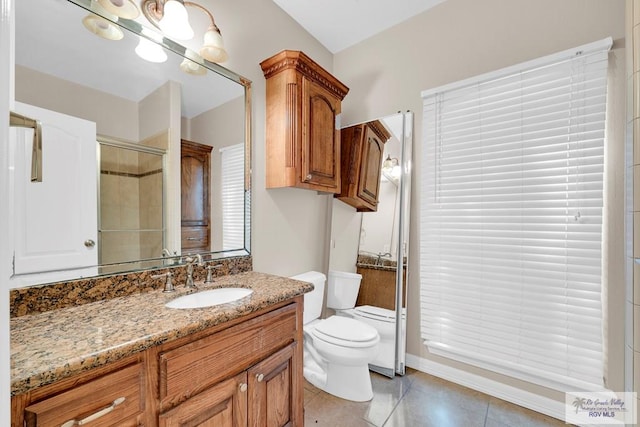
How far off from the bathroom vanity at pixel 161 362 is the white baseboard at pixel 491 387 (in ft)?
3.82

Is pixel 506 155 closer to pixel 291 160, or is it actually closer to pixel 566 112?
pixel 566 112

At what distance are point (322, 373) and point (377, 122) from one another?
200 cm

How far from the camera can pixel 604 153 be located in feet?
4.97

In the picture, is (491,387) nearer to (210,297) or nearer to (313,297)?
(313,297)

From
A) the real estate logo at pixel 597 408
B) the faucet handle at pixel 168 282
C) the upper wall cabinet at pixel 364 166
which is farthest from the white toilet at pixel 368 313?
the faucet handle at pixel 168 282

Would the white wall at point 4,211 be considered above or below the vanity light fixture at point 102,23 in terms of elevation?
below

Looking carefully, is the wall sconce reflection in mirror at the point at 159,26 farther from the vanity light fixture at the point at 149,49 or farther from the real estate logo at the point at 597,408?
the real estate logo at the point at 597,408

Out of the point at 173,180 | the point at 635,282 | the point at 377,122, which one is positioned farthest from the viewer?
the point at 377,122

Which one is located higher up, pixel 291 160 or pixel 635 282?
pixel 291 160

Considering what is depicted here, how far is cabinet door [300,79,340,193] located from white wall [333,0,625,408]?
20.6 inches

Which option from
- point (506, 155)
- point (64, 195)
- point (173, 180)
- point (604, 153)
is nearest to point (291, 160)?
point (173, 180)

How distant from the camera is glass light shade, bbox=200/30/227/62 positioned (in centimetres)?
147

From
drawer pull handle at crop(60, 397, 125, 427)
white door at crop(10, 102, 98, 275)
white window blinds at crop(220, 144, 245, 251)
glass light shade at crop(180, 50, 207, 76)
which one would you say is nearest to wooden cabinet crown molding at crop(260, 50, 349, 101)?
glass light shade at crop(180, 50, 207, 76)

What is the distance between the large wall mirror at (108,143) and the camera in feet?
3.34
